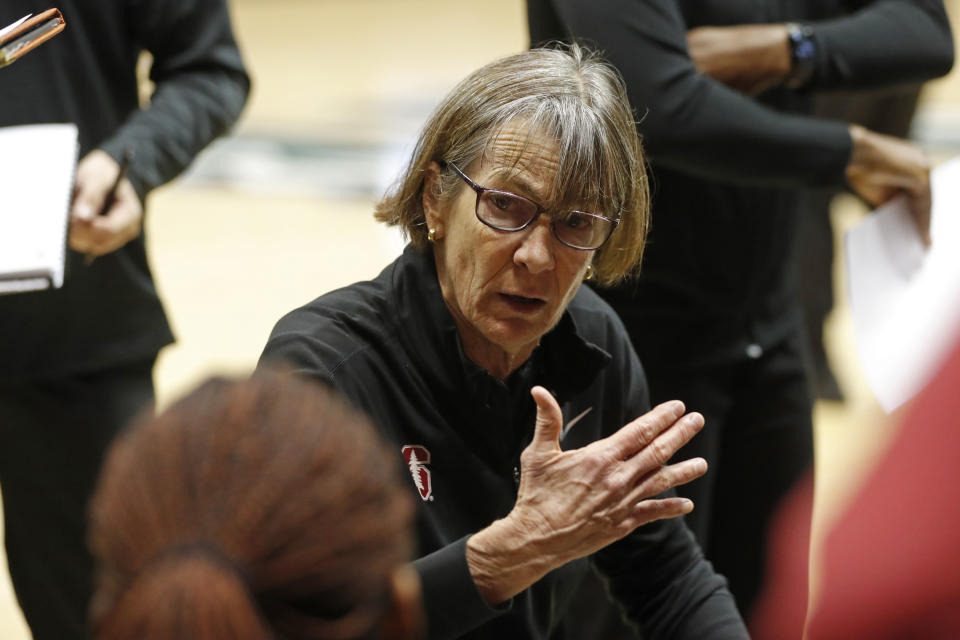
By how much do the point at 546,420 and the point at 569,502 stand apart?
0.35 ft

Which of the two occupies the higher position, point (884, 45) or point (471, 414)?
point (884, 45)

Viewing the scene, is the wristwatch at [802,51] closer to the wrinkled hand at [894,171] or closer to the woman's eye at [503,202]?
the wrinkled hand at [894,171]

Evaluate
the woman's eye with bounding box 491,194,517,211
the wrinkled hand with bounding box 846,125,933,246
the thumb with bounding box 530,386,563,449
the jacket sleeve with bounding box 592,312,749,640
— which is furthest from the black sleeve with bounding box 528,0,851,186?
the thumb with bounding box 530,386,563,449

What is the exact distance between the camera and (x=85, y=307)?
7.32 feet

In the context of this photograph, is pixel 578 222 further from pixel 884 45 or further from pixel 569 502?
pixel 884 45

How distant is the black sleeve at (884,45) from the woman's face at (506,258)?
2.64ft

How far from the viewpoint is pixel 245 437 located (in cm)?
100

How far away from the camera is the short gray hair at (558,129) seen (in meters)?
1.62

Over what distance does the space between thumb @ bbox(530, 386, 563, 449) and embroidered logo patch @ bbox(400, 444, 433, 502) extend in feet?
0.82

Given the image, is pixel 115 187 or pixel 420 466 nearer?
pixel 420 466

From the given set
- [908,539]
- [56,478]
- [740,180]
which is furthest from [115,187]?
[908,539]

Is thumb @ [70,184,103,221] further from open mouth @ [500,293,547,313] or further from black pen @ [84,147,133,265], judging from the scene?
open mouth @ [500,293,547,313]

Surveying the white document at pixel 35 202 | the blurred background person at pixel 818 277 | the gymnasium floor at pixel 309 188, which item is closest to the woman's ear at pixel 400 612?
the white document at pixel 35 202

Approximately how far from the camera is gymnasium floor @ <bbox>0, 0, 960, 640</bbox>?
15.6ft
